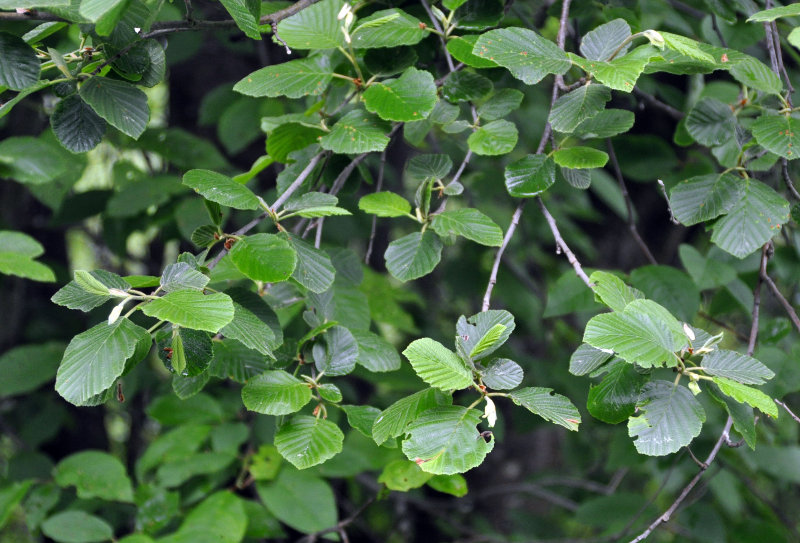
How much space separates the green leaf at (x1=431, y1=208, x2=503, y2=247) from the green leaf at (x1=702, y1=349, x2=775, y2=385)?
334mm

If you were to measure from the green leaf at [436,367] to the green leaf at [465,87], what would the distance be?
53 centimetres

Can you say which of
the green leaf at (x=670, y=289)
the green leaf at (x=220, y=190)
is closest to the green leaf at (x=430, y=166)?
the green leaf at (x=220, y=190)

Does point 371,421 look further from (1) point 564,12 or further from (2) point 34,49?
(1) point 564,12

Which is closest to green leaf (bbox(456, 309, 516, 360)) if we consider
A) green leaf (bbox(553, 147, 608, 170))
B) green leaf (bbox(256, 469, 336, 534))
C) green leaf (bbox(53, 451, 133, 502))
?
green leaf (bbox(553, 147, 608, 170))

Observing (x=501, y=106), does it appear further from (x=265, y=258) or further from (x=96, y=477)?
(x=96, y=477)

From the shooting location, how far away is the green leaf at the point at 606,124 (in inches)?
45.9

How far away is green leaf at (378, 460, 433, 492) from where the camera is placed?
1349mm

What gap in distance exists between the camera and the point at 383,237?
344 cm

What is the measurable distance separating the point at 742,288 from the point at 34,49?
1.59 meters

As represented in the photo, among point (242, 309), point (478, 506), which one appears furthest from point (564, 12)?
point (478, 506)

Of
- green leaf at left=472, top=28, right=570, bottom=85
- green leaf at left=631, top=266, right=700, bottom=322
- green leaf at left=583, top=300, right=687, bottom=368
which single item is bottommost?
green leaf at left=631, top=266, right=700, bottom=322

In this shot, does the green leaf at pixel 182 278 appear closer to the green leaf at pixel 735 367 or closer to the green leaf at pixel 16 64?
the green leaf at pixel 16 64

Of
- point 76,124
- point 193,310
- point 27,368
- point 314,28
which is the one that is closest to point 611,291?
point 193,310

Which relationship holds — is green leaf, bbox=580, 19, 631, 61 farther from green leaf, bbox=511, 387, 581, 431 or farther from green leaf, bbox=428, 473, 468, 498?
green leaf, bbox=428, 473, 468, 498
